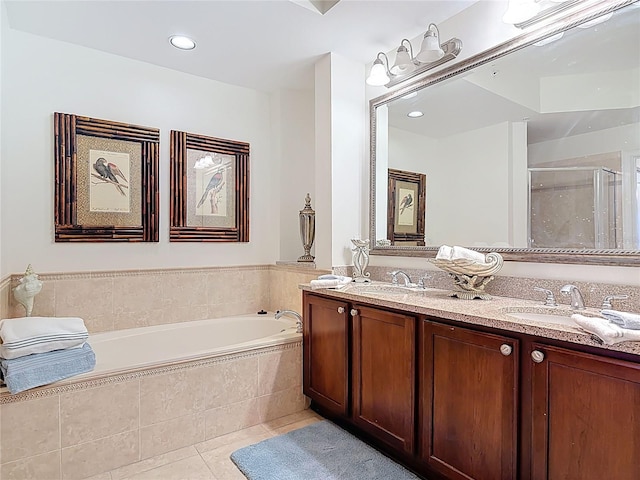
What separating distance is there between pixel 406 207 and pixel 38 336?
2.23 m

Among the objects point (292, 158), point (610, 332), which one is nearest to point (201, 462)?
point (610, 332)

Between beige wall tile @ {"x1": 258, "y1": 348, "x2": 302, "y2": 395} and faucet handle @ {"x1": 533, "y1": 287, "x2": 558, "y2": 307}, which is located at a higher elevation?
faucet handle @ {"x1": 533, "y1": 287, "x2": 558, "y2": 307}

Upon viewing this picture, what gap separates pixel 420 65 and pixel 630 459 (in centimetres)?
219

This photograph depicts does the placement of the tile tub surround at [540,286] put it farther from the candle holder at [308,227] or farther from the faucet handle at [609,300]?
the candle holder at [308,227]

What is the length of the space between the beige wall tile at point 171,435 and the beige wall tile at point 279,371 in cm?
41

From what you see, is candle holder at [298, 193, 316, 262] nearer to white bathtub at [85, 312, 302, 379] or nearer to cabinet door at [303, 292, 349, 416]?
white bathtub at [85, 312, 302, 379]

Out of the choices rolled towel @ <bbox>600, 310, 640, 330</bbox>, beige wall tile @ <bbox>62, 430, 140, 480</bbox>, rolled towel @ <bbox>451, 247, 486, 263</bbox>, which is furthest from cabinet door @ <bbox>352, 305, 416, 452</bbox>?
beige wall tile @ <bbox>62, 430, 140, 480</bbox>

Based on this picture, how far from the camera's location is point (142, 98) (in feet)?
9.43

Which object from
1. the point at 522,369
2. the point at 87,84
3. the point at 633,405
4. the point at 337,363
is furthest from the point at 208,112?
the point at 633,405

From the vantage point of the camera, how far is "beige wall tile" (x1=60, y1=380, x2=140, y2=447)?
181 cm

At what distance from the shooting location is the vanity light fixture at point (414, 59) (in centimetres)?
218

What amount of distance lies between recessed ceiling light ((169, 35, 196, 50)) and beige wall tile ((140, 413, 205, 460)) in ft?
7.81

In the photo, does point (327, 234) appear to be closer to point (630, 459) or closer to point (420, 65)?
point (420, 65)

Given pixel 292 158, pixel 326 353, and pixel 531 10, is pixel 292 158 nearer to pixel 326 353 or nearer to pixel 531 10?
pixel 326 353
